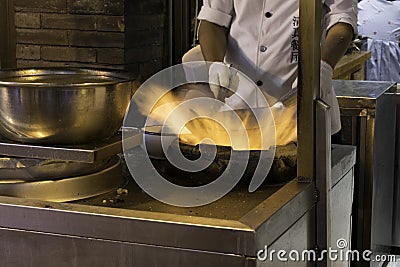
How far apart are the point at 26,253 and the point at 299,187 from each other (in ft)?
1.66

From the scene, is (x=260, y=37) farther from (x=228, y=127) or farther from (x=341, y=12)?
(x=228, y=127)

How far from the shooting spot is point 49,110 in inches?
47.6

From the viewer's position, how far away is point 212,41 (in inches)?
75.0

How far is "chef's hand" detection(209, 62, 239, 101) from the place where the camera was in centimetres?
160

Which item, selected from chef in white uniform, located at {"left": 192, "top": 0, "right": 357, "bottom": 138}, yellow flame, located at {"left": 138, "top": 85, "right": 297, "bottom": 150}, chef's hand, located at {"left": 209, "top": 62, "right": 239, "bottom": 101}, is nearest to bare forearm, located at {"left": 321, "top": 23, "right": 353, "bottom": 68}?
chef in white uniform, located at {"left": 192, "top": 0, "right": 357, "bottom": 138}

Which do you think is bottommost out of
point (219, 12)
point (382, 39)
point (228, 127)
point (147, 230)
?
point (147, 230)

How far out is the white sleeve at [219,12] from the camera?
1917mm

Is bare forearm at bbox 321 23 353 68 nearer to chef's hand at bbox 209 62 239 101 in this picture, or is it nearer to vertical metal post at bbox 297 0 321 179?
chef's hand at bbox 209 62 239 101

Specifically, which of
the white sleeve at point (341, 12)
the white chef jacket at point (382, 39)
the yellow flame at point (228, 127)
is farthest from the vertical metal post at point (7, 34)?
the white chef jacket at point (382, 39)

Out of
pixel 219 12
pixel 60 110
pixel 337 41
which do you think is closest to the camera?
pixel 60 110

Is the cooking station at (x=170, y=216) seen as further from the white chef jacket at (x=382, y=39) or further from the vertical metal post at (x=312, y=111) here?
the white chef jacket at (x=382, y=39)

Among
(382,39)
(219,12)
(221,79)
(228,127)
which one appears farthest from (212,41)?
(382,39)

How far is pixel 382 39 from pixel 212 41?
443 centimetres

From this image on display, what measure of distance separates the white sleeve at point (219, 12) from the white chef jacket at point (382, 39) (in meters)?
4.27
